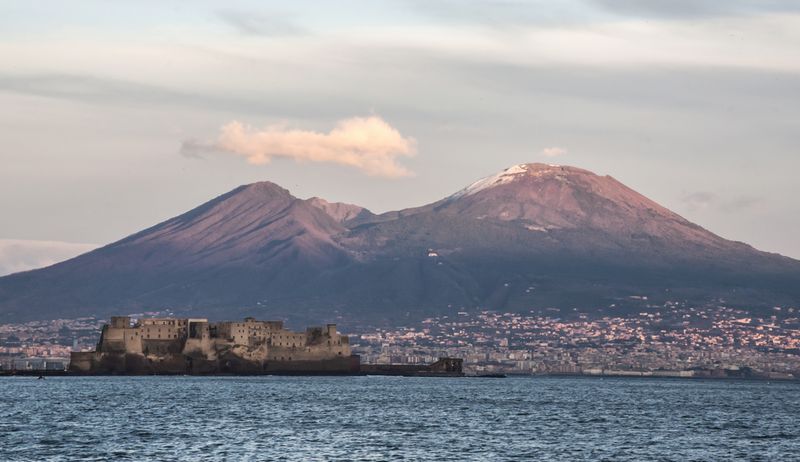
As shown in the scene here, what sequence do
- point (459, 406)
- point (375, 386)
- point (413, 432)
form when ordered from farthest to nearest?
point (375, 386), point (459, 406), point (413, 432)

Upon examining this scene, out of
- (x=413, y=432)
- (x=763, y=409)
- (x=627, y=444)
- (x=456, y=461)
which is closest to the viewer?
(x=456, y=461)

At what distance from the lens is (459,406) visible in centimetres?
14600

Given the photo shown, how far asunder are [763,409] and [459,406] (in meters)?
31.3

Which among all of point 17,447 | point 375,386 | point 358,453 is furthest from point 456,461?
point 375,386

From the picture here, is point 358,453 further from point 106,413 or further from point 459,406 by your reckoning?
point 459,406

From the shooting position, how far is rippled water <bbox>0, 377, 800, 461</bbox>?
93.2m

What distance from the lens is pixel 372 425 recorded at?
115 meters

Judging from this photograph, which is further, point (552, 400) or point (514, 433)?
point (552, 400)

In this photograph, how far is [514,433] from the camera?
10950cm

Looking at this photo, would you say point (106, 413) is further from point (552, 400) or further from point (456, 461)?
point (552, 400)

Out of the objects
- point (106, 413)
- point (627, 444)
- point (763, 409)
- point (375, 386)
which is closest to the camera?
point (627, 444)

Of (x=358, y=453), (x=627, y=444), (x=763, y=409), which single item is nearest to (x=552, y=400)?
(x=763, y=409)

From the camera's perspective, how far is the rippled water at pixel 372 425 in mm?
93188

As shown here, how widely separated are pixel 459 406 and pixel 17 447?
6012 centimetres
